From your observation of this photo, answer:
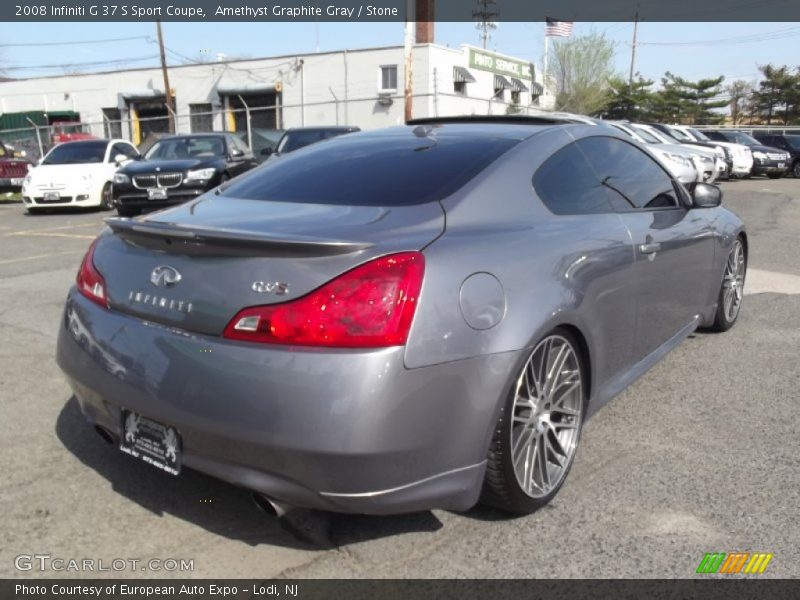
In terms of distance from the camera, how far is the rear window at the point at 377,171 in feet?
9.16

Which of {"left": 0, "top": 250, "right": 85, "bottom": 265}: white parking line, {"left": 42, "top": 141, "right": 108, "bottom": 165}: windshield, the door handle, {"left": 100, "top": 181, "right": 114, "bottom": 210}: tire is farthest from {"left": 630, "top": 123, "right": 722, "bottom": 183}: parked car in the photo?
the door handle

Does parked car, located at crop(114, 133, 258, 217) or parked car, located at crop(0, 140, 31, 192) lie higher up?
parked car, located at crop(114, 133, 258, 217)

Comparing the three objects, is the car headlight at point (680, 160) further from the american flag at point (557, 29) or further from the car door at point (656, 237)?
the american flag at point (557, 29)

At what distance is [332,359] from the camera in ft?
6.92

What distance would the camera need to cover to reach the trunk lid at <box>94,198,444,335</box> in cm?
221

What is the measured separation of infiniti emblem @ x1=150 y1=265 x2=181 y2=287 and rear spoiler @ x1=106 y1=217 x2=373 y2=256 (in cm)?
7

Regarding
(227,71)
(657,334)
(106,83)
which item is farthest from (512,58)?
(657,334)

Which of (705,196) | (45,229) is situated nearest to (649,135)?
Answer: (45,229)

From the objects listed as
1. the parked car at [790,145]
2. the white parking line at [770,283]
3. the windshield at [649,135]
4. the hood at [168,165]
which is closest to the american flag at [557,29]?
the parked car at [790,145]

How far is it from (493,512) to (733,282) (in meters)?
3.40

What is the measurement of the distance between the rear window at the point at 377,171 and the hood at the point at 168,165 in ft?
27.3

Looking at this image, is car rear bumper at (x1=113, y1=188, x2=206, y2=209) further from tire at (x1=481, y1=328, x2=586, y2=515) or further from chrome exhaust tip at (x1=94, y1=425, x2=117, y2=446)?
tire at (x1=481, y1=328, x2=586, y2=515)

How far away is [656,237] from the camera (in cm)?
365
